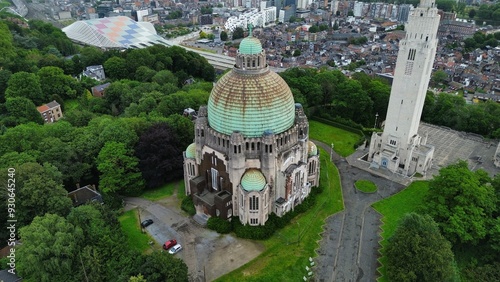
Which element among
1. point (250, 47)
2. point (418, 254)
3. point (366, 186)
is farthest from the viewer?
point (366, 186)

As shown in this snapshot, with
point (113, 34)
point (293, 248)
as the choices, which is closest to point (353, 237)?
point (293, 248)

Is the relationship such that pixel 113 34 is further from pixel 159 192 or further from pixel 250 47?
pixel 250 47

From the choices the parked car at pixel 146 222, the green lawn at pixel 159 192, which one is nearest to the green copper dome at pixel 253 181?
the parked car at pixel 146 222

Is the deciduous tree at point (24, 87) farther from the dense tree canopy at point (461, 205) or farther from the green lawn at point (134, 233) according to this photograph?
the dense tree canopy at point (461, 205)

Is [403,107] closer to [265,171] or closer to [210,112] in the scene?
[265,171]

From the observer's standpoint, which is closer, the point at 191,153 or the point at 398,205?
the point at 191,153
